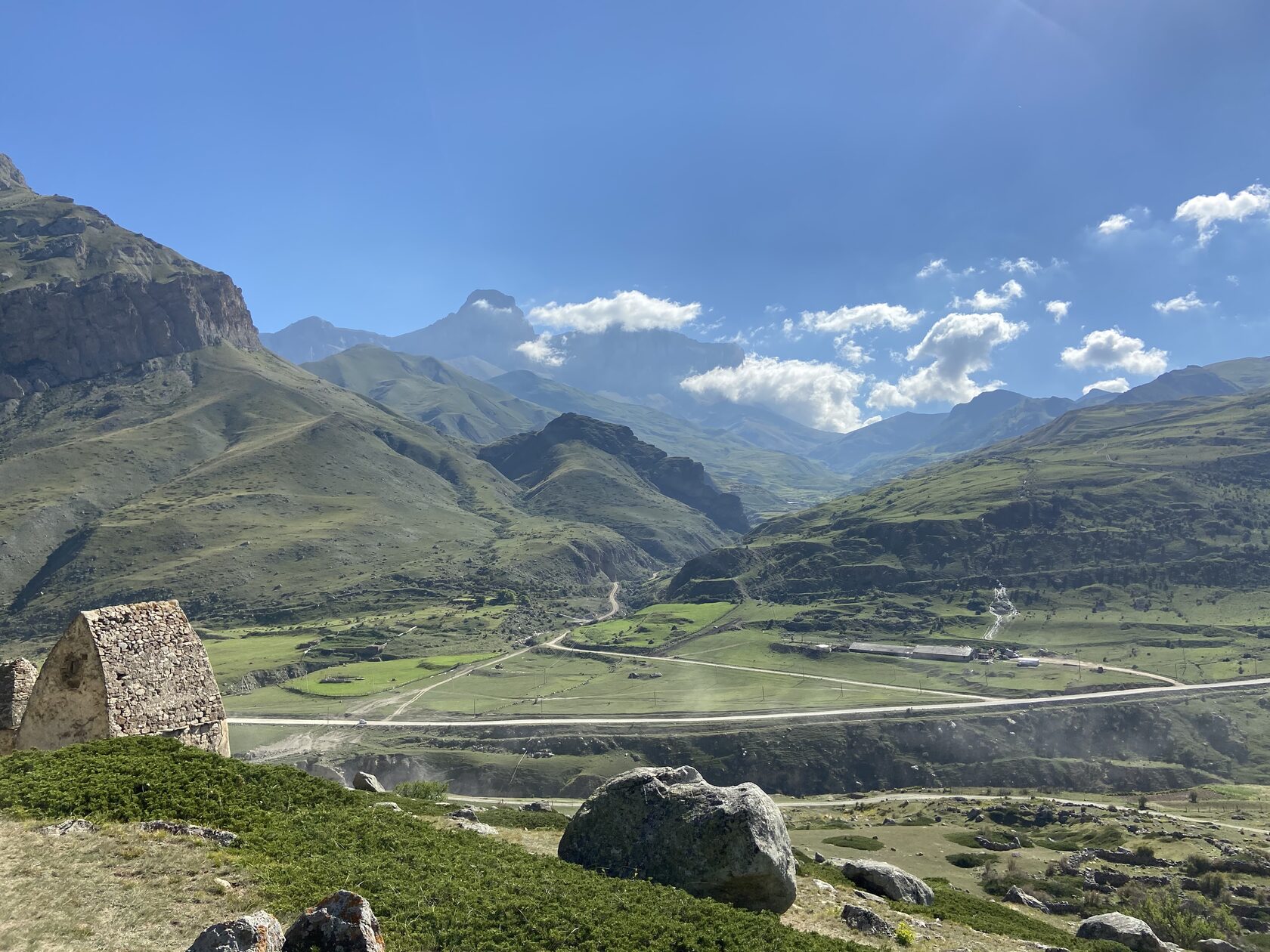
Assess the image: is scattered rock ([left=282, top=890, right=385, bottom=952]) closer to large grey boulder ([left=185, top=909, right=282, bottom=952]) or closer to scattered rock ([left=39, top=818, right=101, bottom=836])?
large grey boulder ([left=185, top=909, right=282, bottom=952])

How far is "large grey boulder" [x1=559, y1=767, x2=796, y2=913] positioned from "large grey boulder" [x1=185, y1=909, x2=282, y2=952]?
13.4m

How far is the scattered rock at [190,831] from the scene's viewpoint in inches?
795

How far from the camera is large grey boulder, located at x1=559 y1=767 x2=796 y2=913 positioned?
79.3 ft

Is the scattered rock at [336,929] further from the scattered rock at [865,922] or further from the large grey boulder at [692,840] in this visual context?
the scattered rock at [865,922]

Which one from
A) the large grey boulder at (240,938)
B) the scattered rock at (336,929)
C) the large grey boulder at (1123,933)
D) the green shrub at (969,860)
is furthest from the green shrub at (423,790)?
the green shrub at (969,860)

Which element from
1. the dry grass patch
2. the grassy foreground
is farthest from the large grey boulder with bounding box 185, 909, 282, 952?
the grassy foreground

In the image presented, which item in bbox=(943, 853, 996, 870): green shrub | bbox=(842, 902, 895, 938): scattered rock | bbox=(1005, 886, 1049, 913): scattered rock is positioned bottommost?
bbox=(943, 853, 996, 870): green shrub

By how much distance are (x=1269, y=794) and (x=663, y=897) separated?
518 ft

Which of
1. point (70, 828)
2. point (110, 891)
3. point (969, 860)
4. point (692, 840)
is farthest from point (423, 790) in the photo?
point (969, 860)

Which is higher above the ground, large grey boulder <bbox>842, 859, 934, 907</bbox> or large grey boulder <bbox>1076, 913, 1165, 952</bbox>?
large grey boulder <bbox>842, 859, 934, 907</bbox>

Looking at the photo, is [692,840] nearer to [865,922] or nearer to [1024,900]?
[865,922]

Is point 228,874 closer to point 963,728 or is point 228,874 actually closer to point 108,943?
point 108,943

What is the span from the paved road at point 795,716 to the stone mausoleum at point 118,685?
135430 millimetres

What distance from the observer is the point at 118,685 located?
25938 mm
